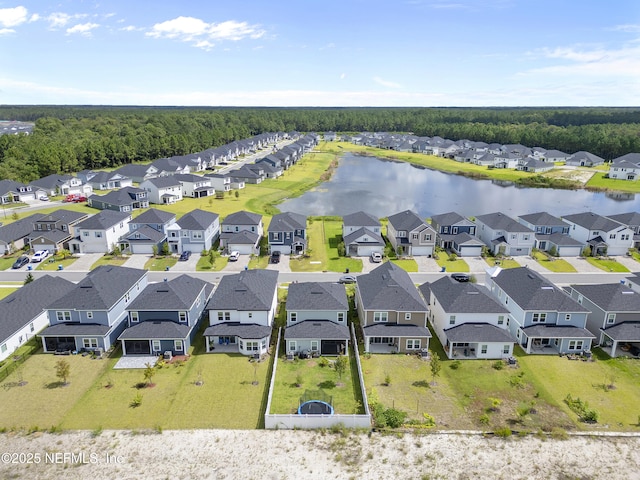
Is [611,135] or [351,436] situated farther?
[611,135]

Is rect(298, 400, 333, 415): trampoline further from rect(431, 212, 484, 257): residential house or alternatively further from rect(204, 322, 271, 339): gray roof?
rect(431, 212, 484, 257): residential house

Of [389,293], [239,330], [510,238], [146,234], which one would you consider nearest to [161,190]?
[146,234]

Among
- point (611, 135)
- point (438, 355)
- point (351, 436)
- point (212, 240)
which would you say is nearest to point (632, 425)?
point (438, 355)

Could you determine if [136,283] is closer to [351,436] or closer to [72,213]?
[351,436]

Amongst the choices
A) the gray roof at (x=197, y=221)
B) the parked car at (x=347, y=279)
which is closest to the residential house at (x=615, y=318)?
the parked car at (x=347, y=279)

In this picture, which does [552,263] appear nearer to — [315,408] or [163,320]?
[315,408]

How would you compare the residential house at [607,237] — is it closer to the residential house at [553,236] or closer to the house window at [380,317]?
the residential house at [553,236]

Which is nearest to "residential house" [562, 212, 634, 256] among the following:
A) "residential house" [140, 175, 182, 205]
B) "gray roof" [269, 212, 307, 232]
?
"gray roof" [269, 212, 307, 232]
